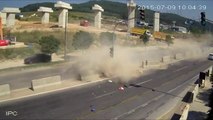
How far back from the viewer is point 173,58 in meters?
61.9

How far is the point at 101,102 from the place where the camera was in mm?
24078

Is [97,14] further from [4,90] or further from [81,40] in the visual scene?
[4,90]

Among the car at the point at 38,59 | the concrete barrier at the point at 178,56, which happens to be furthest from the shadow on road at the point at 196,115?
the concrete barrier at the point at 178,56

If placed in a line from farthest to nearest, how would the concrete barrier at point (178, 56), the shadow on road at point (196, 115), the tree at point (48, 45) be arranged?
the concrete barrier at point (178, 56) < the tree at point (48, 45) < the shadow on road at point (196, 115)

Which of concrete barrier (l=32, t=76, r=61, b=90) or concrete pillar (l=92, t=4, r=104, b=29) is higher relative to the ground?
concrete pillar (l=92, t=4, r=104, b=29)

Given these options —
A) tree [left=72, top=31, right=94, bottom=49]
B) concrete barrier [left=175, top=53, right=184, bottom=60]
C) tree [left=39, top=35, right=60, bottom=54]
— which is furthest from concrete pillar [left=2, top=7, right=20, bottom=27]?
concrete barrier [left=175, top=53, right=184, bottom=60]

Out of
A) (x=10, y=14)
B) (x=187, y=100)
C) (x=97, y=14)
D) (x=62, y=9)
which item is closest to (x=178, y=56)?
(x=62, y=9)

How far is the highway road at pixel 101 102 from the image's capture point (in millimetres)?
20473

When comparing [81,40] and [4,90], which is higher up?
[81,40]

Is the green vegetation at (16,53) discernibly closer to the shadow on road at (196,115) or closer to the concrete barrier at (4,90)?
the concrete barrier at (4,90)

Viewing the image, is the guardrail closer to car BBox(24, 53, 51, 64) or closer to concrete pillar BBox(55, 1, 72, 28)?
car BBox(24, 53, 51, 64)

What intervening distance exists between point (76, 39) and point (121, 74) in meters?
23.0

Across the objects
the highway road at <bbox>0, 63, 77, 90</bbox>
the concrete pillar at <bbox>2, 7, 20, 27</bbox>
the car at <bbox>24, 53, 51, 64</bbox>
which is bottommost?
the highway road at <bbox>0, 63, 77, 90</bbox>

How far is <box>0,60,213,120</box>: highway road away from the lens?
67.2ft
